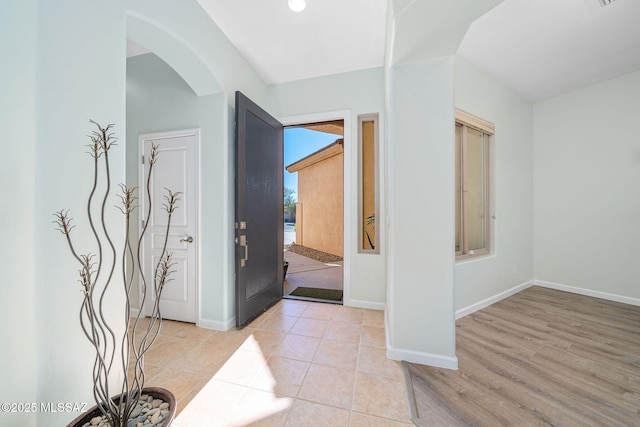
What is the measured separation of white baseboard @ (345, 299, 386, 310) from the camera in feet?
9.08

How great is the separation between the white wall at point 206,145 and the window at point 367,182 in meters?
1.60

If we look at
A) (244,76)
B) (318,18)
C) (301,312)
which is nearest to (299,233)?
(301,312)

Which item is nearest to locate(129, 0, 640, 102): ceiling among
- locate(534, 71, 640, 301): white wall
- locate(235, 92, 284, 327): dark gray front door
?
locate(534, 71, 640, 301): white wall

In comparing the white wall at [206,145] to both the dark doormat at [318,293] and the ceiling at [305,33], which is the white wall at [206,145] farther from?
→ the dark doormat at [318,293]

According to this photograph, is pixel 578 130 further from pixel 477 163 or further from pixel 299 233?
pixel 299 233

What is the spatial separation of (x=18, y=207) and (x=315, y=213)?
6970mm

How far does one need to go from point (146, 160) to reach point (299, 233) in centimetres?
629

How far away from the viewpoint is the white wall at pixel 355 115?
279cm

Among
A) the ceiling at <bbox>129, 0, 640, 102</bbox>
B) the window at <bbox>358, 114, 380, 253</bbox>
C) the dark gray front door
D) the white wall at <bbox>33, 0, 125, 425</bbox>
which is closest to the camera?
the white wall at <bbox>33, 0, 125, 425</bbox>

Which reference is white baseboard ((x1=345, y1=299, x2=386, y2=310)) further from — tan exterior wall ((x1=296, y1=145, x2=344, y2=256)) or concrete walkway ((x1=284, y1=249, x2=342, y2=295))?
tan exterior wall ((x1=296, y1=145, x2=344, y2=256))

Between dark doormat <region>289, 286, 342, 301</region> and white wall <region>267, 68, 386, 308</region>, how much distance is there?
1.53 feet

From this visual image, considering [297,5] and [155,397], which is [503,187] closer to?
[297,5]

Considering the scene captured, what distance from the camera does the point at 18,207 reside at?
3.21 ft

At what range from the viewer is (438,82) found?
1771mm
